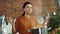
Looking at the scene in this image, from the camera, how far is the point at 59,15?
266cm

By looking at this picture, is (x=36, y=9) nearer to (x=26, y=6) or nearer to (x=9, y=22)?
(x=26, y=6)

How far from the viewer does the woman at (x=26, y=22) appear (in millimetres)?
2613

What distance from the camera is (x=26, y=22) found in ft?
8.71

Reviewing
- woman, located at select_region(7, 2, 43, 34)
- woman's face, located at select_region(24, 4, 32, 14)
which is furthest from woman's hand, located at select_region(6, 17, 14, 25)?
woman's face, located at select_region(24, 4, 32, 14)

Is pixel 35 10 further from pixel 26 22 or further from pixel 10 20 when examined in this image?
pixel 10 20

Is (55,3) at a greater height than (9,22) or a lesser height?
greater

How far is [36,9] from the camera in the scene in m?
2.66

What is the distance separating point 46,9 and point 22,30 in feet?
1.46

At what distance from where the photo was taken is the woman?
8.57 feet

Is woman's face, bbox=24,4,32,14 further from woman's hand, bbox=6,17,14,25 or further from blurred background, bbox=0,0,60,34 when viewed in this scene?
woman's hand, bbox=6,17,14,25

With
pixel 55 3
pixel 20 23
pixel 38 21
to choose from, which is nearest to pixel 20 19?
pixel 20 23

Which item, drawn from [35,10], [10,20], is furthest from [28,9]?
[10,20]

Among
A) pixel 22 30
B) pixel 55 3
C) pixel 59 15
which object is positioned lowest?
pixel 22 30

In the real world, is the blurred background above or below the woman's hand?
above
